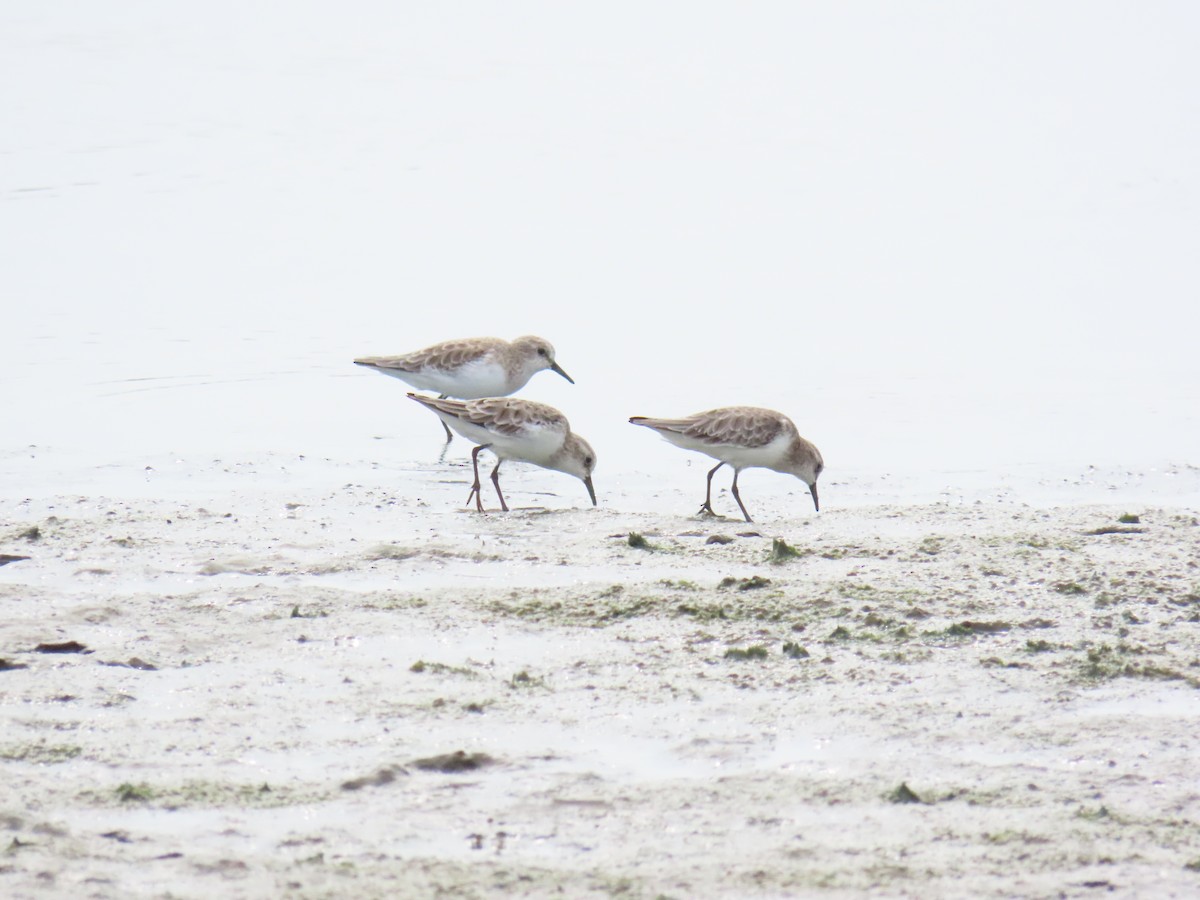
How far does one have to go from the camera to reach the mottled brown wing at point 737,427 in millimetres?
8312

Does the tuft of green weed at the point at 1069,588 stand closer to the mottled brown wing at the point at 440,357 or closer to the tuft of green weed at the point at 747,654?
the tuft of green weed at the point at 747,654

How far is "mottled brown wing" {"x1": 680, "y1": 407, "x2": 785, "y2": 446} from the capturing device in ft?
27.3

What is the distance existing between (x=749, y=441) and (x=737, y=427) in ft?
0.33

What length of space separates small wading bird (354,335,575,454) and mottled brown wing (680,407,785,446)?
8.66 ft

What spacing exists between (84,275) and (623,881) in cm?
1095

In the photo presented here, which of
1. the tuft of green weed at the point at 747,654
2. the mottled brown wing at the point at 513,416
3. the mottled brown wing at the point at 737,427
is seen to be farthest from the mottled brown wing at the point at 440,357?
the tuft of green weed at the point at 747,654

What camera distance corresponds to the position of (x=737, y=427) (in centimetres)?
834

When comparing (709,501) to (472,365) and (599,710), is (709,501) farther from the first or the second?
(599,710)

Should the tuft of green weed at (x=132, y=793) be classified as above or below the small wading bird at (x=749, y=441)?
below

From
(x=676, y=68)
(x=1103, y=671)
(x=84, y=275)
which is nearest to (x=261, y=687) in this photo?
(x=1103, y=671)

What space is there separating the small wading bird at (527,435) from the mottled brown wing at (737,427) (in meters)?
0.61

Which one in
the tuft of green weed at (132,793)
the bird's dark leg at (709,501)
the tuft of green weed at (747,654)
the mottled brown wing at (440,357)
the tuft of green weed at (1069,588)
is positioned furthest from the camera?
the mottled brown wing at (440,357)

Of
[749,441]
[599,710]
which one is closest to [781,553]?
[749,441]

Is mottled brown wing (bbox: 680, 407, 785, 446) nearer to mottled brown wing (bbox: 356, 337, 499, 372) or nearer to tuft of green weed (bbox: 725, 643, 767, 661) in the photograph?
mottled brown wing (bbox: 356, 337, 499, 372)
